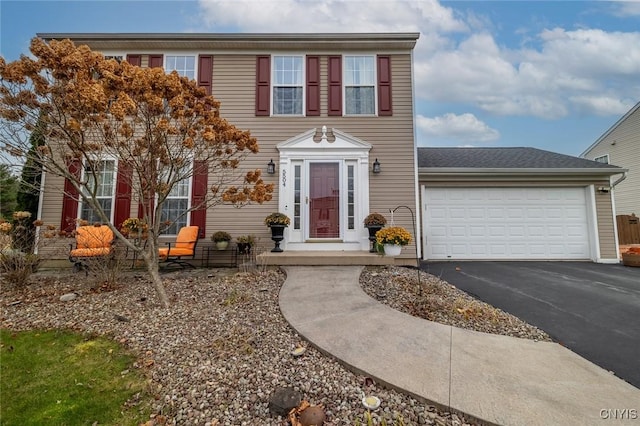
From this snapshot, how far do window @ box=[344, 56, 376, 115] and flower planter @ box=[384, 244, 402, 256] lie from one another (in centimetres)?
361

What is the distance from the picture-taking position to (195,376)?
219 centimetres

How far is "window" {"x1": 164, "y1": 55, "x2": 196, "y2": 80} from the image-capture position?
24.0ft

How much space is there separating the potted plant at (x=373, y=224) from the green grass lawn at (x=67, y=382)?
4.90m

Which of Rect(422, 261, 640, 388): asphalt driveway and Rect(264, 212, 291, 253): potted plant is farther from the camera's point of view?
Rect(264, 212, 291, 253): potted plant

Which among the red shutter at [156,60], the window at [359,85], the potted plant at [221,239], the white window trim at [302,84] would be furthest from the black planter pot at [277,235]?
the red shutter at [156,60]

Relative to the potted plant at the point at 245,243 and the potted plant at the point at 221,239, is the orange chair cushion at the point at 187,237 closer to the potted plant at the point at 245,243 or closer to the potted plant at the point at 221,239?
the potted plant at the point at 221,239

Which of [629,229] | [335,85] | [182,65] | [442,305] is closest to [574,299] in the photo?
[442,305]

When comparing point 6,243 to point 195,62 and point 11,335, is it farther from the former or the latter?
point 195,62

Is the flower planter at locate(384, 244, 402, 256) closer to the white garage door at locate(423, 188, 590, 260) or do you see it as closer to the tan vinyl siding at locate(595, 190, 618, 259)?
the white garage door at locate(423, 188, 590, 260)

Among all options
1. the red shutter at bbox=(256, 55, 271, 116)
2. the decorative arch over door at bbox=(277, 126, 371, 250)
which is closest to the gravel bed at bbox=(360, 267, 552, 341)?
the decorative arch over door at bbox=(277, 126, 371, 250)

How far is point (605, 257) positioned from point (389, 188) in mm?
6102

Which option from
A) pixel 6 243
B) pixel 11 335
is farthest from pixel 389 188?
pixel 6 243

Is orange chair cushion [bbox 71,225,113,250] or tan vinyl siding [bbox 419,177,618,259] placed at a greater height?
tan vinyl siding [bbox 419,177,618,259]

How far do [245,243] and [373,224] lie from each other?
299cm
